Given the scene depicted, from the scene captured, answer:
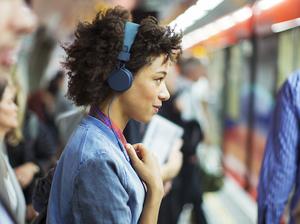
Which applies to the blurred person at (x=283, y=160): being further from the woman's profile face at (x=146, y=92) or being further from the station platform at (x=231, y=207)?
the station platform at (x=231, y=207)

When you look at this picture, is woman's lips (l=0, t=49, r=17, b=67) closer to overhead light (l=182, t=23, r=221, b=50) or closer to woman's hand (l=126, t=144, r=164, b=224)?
woman's hand (l=126, t=144, r=164, b=224)

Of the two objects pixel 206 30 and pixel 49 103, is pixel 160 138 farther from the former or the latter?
pixel 49 103

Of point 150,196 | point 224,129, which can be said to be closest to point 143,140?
point 150,196

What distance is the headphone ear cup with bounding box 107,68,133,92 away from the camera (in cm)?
132

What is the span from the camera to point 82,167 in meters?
1.26

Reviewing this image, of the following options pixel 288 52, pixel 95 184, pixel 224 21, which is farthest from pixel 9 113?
pixel 288 52

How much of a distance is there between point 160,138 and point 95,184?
3.27 ft

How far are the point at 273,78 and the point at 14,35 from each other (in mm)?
5442

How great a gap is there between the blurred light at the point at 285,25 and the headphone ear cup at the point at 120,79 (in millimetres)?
3519

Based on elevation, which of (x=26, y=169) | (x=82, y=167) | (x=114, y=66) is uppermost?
(x=114, y=66)

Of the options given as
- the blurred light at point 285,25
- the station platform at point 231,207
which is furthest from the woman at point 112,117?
the station platform at point 231,207

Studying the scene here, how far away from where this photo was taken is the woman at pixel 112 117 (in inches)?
48.8

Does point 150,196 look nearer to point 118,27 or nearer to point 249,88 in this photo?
point 118,27

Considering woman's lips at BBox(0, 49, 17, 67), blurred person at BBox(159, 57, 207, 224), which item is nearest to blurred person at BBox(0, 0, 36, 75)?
woman's lips at BBox(0, 49, 17, 67)
